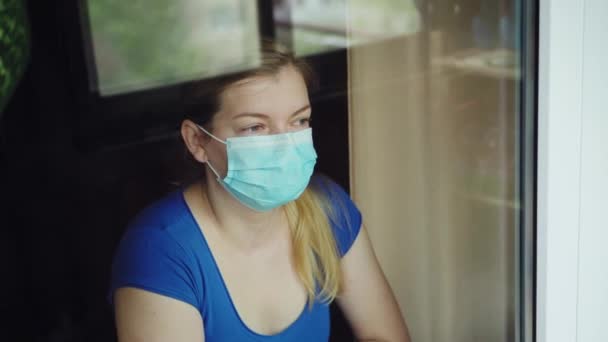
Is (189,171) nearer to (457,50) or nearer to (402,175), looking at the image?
(402,175)

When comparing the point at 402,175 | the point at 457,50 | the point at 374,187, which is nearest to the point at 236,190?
the point at 374,187

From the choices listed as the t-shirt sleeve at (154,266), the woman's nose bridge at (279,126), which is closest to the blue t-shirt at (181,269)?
the t-shirt sleeve at (154,266)

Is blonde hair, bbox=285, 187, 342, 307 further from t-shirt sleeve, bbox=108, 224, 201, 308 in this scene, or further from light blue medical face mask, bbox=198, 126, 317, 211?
t-shirt sleeve, bbox=108, 224, 201, 308

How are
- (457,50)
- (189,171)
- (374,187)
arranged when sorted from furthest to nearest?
(457,50), (374,187), (189,171)

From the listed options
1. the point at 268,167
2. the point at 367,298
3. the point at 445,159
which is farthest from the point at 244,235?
the point at 445,159

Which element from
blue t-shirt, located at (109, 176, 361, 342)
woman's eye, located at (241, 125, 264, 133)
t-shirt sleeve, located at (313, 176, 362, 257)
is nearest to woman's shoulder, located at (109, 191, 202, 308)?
blue t-shirt, located at (109, 176, 361, 342)

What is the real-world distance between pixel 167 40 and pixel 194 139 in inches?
4.5

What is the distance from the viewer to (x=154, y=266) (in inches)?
31.1

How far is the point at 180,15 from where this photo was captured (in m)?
0.73

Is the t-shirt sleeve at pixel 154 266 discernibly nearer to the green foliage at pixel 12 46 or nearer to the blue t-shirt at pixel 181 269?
the blue t-shirt at pixel 181 269

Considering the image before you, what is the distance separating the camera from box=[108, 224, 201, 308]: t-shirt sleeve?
29.2 inches

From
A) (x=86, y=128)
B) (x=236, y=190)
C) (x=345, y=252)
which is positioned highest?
(x=86, y=128)

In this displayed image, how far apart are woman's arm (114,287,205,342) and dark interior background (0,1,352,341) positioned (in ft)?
0.12

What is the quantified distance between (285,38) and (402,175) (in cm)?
41
